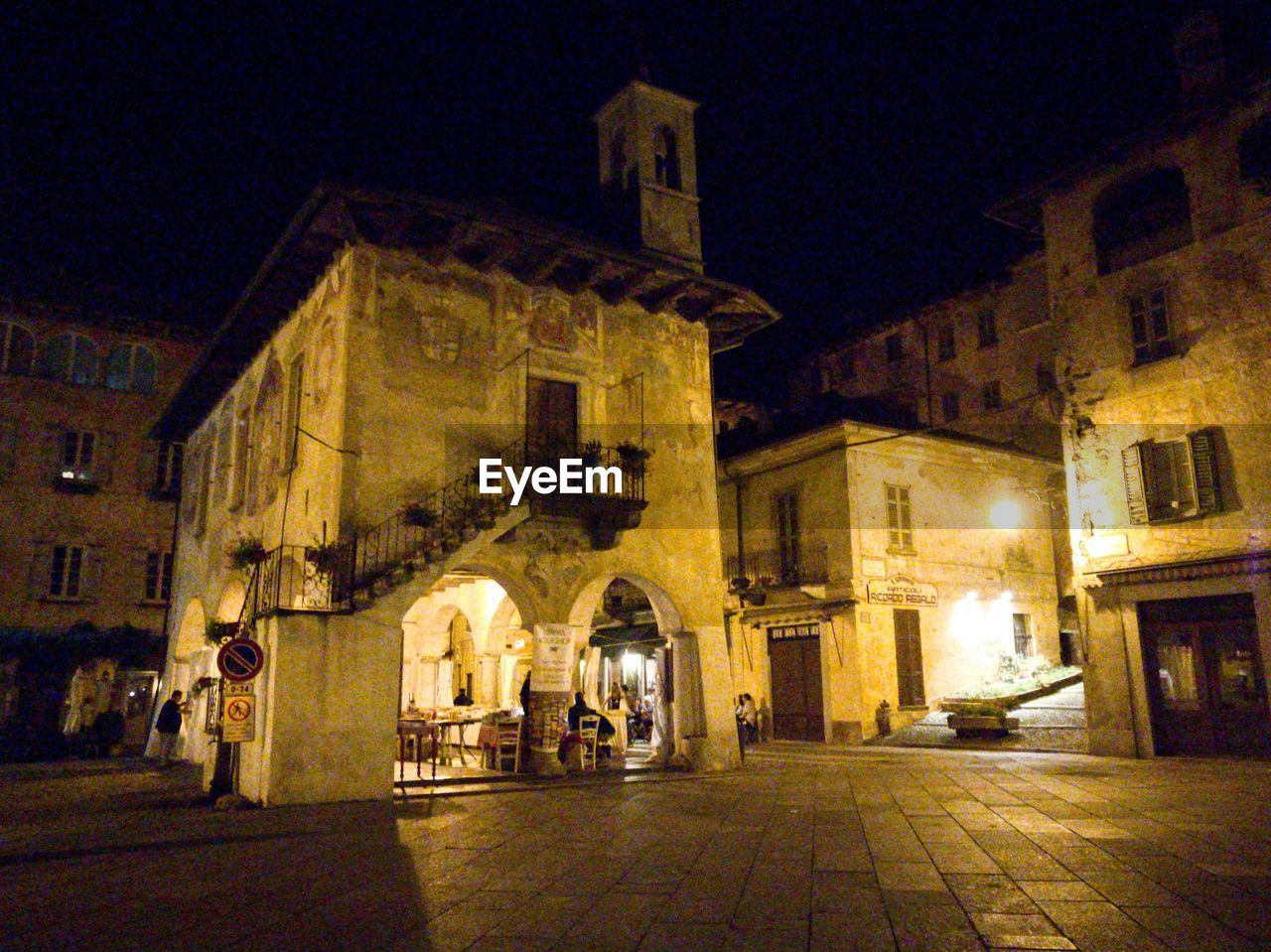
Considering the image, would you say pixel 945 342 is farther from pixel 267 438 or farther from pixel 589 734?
pixel 267 438

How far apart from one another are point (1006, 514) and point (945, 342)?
8.59 m

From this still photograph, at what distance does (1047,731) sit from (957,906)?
1564 centimetres

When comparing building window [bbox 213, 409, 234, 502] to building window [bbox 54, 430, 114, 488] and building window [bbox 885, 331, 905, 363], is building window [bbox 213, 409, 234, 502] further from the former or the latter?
building window [bbox 885, 331, 905, 363]

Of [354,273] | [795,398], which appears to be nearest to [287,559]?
[354,273]

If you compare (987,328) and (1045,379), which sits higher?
(987,328)

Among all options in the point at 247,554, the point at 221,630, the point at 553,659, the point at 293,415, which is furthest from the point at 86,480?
the point at 553,659

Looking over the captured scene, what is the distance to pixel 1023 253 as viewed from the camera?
3089 cm

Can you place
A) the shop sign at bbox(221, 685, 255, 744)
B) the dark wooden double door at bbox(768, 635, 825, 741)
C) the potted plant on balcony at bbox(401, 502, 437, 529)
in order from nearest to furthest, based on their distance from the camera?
the shop sign at bbox(221, 685, 255, 744)
the potted plant on balcony at bbox(401, 502, 437, 529)
the dark wooden double door at bbox(768, 635, 825, 741)

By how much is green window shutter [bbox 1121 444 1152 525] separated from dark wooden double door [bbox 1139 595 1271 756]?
170 cm

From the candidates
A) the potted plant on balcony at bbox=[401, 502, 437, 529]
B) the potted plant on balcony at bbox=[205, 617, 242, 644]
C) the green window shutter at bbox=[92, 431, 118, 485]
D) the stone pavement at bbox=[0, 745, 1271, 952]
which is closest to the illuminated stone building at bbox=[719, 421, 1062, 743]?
the stone pavement at bbox=[0, 745, 1271, 952]

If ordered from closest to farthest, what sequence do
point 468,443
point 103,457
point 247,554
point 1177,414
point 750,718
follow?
point 468,443 < point 247,554 < point 1177,414 < point 750,718 < point 103,457

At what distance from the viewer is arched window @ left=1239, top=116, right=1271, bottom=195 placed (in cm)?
1691

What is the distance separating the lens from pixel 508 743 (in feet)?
54.2

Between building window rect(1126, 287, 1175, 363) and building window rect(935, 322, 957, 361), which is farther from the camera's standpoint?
building window rect(935, 322, 957, 361)
